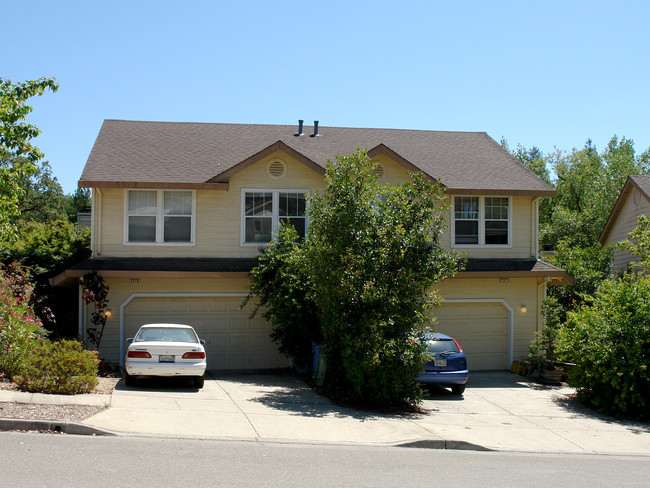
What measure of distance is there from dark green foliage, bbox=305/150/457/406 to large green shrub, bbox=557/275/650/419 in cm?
378

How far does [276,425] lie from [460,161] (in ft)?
42.5

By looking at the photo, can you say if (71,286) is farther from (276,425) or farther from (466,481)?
(466,481)

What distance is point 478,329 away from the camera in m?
19.0

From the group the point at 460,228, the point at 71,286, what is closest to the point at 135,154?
the point at 71,286

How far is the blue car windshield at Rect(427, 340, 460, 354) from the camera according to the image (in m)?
14.5

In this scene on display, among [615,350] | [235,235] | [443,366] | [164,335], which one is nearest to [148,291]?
[235,235]

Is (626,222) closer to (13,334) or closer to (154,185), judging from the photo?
(154,185)

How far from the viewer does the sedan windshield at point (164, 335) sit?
45.2 feet

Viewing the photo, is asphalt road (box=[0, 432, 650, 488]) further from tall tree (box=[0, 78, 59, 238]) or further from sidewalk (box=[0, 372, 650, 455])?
tall tree (box=[0, 78, 59, 238])

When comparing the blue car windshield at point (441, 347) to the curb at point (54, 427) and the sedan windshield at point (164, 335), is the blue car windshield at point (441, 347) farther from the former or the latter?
the curb at point (54, 427)

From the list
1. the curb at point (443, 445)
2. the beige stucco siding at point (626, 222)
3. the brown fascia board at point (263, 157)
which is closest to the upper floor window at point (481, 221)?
the brown fascia board at point (263, 157)

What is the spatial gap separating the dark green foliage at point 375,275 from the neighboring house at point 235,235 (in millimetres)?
4148

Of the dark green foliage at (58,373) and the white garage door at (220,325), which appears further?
the white garage door at (220,325)

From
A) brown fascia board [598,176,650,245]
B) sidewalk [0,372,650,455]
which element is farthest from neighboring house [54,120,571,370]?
brown fascia board [598,176,650,245]
